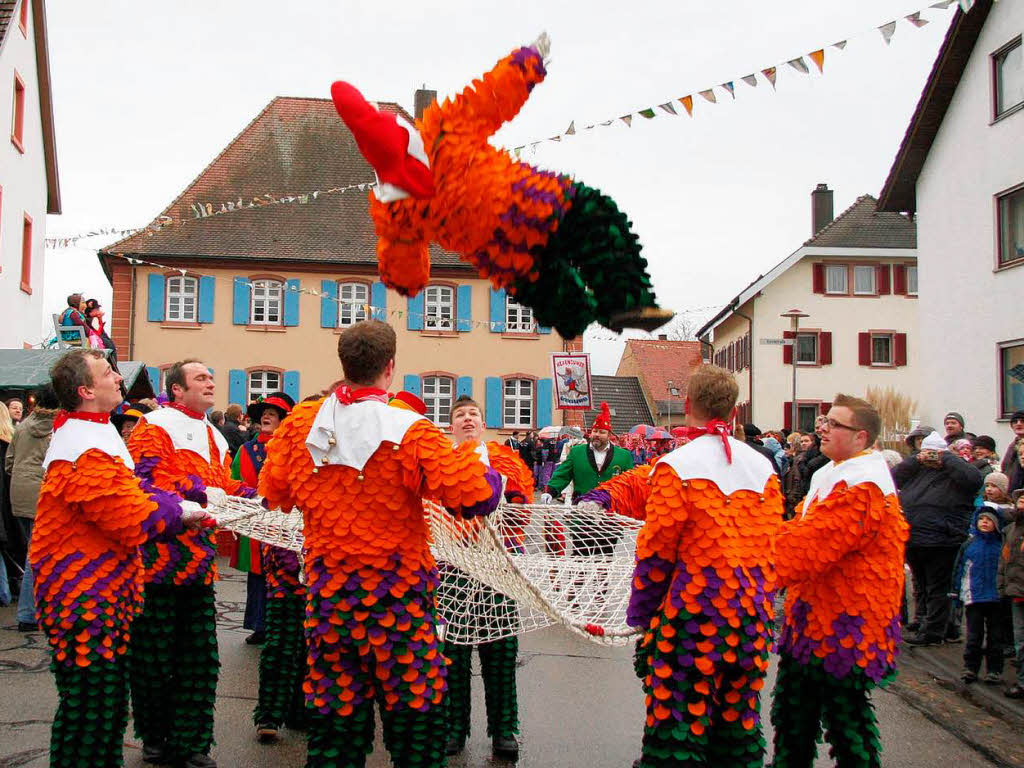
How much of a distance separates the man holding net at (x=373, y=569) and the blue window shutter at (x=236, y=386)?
27986 mm

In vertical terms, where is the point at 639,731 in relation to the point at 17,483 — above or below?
below

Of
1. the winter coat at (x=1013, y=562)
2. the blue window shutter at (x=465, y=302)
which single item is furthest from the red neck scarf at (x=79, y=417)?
the blue window shutter at (x=465, y=302)

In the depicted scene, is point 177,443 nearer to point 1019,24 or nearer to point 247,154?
point 1019,24

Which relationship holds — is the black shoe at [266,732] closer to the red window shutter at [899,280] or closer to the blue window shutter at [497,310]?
the blue window shutter at [497,310]

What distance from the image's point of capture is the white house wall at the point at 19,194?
1969 cm

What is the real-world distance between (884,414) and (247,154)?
21.8m

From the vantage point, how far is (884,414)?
31.4 m

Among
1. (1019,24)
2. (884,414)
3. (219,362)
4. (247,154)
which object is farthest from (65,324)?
(884,414)

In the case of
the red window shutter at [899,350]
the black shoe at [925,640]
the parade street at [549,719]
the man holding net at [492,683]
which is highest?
the red window shutter at [899,350]

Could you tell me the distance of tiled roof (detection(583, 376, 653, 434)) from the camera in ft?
176

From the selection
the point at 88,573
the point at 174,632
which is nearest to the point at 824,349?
the point at 174,632

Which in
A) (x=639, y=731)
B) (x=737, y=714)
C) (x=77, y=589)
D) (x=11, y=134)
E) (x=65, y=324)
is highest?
(x=11, y=134)

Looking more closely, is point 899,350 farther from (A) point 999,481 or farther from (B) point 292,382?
(A) point 999,481

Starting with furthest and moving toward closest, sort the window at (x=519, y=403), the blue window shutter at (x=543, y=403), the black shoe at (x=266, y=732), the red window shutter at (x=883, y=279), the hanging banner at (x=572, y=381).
Result: the red window shutter at (x=883, y=279) → the window at (x=519, y=403) → the blue window shutter at (x=543, y=403) → the hanging banner at (x=572, y=381) → the black shoe at (x=266, y=732)
